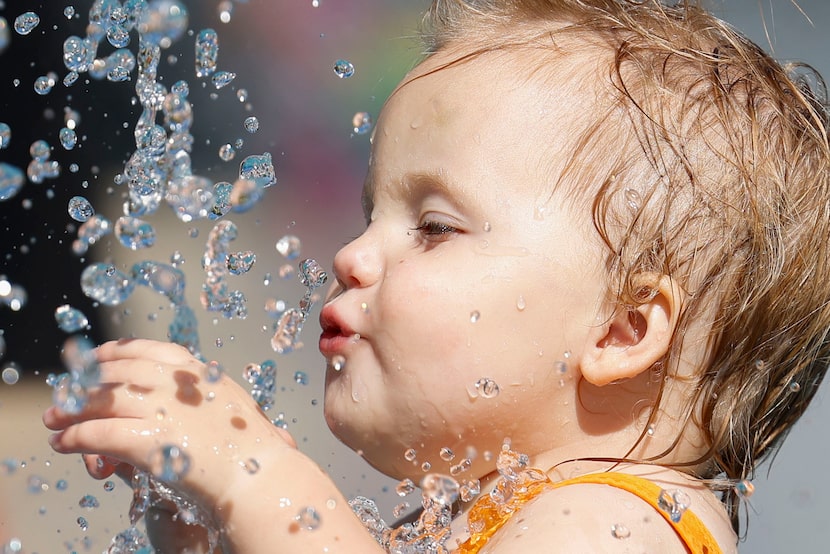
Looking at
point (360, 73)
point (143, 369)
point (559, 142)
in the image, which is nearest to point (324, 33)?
Answer: point (360, 73)

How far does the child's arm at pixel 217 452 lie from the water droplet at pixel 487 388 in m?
0.21

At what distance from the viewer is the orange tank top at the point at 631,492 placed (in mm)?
1042

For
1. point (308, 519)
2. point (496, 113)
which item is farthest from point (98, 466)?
point (496, 113)

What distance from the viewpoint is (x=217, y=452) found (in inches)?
36.7

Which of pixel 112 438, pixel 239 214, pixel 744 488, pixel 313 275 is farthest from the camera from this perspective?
pixel 239 214

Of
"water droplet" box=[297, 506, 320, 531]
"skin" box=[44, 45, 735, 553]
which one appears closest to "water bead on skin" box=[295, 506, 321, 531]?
"water droplet" box=[297, 506, 320, 531]

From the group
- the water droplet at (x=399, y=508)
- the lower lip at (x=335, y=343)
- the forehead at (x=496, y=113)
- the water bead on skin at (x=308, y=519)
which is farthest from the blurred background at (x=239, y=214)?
the water bead on skin at (x=308, y=519)

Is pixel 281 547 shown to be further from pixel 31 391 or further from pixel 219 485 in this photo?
pixel 31 391

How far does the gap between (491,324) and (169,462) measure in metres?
0.38

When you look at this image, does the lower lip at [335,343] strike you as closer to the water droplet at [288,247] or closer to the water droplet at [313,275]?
the water droplet at [288,247]

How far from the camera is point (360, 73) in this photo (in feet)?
9.00

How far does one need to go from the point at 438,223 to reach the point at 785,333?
0.45 metres

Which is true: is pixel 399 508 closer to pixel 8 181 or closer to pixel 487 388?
pixel 487 388

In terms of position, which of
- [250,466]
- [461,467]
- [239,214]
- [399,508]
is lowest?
[239,214]
